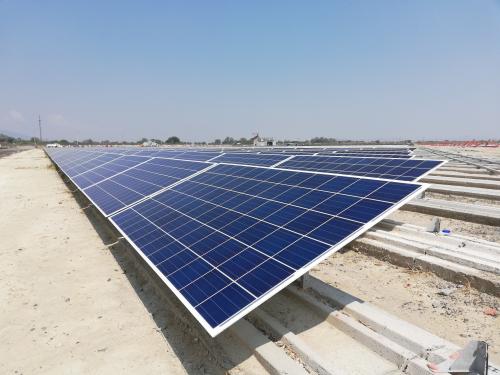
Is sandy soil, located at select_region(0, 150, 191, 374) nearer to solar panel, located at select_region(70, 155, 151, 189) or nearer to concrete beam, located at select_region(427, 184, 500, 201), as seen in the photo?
solar panel, located at select_region(70, 155, 151, 189)

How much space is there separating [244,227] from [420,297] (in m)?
4.43

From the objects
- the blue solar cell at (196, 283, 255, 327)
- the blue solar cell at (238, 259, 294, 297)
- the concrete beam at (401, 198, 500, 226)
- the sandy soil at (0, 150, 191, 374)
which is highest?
the blue solar cell at (238, 259, 294, 297)

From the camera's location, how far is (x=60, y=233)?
16.4 metres

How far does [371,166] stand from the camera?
1772 cm

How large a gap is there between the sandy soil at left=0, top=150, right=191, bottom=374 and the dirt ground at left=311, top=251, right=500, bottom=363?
4619 millimetres

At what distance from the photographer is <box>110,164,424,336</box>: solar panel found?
18.5 feet

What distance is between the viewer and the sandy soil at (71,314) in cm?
686

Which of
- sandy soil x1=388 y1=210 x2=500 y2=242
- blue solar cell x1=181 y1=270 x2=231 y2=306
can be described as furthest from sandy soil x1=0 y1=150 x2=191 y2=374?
sandy soil x1=388 y1=210 x2=500 y2=242

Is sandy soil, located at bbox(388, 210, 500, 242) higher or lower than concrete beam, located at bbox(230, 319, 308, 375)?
higher

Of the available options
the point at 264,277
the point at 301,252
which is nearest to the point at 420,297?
the point at 301,252

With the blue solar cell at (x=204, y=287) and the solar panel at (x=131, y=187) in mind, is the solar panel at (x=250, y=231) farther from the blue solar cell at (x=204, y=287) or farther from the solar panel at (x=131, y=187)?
the solar panel at (x=131, y=187)

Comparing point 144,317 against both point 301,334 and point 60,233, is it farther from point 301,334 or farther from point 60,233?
point 60,233

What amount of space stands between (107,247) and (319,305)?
9.74 meters

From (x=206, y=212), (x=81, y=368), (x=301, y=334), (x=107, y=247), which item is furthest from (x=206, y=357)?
(x=107, y=247)
